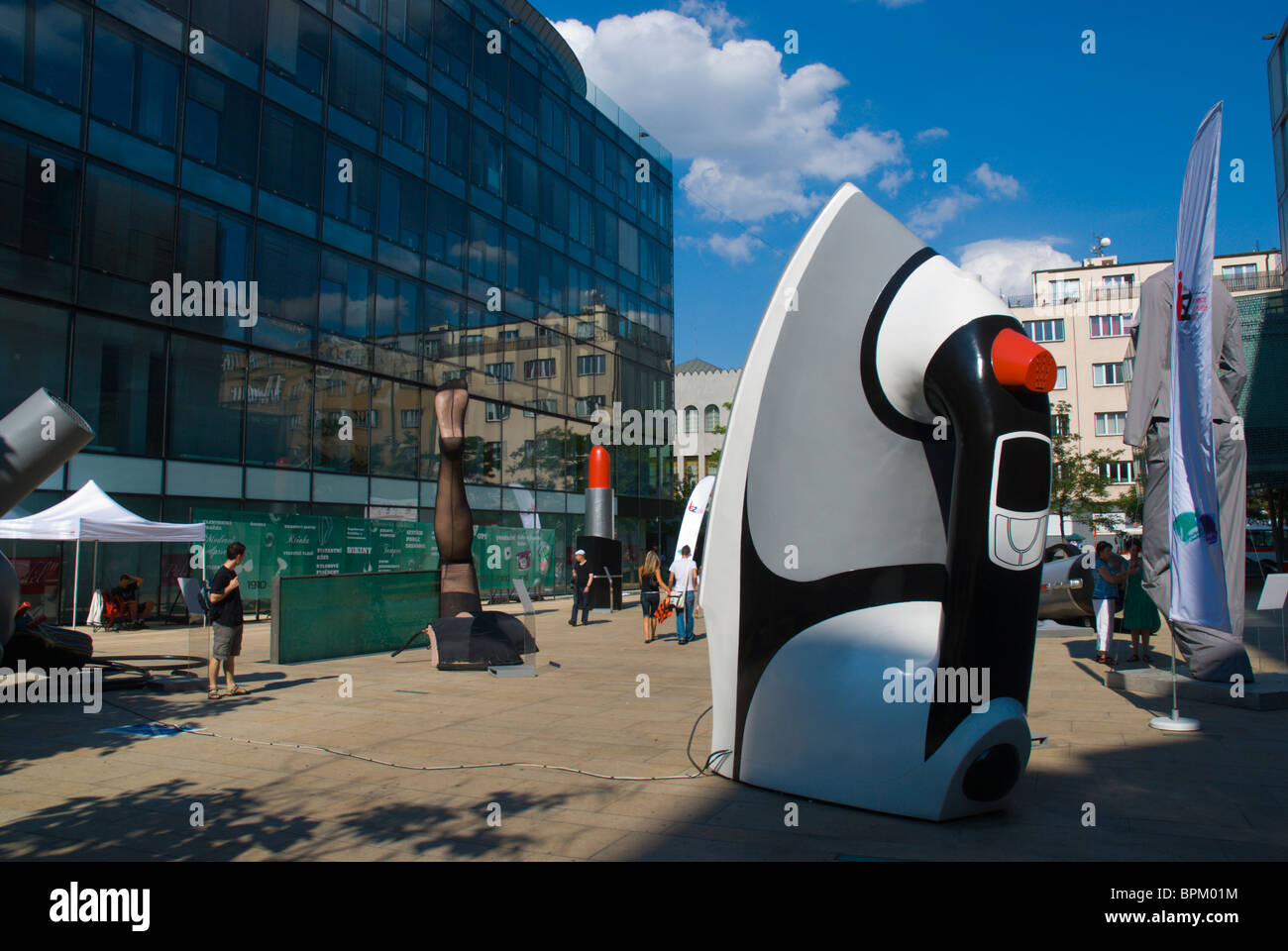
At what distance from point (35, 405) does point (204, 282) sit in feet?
38.3

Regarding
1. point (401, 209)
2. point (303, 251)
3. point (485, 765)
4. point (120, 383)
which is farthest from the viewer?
point (401, 209)

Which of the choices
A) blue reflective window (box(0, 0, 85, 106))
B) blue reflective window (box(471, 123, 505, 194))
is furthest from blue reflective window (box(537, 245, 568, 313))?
blue reflective window (box(0, 0, 85, 106))

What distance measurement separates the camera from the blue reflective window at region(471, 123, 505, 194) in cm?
2842

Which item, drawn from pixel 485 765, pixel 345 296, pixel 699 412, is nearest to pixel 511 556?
pixel 345 296

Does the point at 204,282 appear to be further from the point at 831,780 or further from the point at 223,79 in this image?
the point at 831,780

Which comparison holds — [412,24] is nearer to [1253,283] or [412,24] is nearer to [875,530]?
[875,530]

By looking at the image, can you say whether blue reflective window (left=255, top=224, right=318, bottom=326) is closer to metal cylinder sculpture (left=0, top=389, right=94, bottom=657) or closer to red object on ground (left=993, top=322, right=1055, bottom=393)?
metal cylinder sculpture (left=0, top=389, right=94, bottom=657)

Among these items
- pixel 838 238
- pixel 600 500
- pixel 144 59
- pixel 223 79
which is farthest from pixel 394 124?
pixel 838 238

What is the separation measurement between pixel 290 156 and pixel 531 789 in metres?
20.5

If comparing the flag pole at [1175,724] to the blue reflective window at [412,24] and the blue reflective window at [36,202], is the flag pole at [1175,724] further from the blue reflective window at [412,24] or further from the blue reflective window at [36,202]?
the blue reflective window at [412,24]

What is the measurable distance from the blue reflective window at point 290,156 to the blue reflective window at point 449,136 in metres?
4.58

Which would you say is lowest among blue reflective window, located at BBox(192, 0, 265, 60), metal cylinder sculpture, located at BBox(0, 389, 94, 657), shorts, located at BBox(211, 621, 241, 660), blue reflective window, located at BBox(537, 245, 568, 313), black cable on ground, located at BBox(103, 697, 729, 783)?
black cable on ground, located at BBox(103, 697, 729, 783)

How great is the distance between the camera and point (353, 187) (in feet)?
78.5

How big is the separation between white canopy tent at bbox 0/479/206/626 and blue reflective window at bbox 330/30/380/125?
40.8 feet
